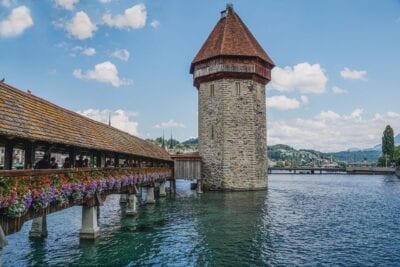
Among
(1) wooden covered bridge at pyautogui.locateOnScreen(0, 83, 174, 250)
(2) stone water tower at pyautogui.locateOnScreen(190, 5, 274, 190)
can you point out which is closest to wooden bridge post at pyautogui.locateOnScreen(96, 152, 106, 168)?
(1) wooden covered bridge at pyautogui.locateOnScreen(0, 83, 174, 250)

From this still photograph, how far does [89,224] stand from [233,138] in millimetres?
19411

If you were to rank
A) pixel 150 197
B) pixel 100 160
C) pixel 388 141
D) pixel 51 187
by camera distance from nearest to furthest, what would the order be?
1. pixel 51 187
2. pixel 100 160
3. pixel 150 197
4. pixel 388 141

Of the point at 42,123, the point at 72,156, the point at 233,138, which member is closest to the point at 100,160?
the point at 72,156

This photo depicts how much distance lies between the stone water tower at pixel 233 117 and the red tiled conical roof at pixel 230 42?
0.09 m

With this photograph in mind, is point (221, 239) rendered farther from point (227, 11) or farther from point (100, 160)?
point (227, 11)

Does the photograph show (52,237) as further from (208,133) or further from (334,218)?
(208,133)

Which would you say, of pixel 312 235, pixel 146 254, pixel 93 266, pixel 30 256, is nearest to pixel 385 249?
pixel 312 235

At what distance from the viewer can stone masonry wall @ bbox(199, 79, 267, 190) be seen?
30297mm

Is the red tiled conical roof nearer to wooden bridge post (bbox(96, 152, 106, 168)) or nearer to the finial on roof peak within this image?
the finial on roof peak

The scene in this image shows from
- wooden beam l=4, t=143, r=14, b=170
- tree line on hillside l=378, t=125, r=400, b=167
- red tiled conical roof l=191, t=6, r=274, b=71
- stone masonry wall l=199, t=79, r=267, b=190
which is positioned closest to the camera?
wooden beam l=4, t=143, r=14, b=170

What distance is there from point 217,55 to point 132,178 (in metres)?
17.3

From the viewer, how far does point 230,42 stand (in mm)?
32062

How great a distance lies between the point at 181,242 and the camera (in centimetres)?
1220

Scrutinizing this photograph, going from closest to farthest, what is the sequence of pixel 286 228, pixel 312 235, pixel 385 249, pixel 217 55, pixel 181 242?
pixel 385 249 < pixel 181 242 < pixel 312 235 < pixel 286 228 < pixel 217 55
